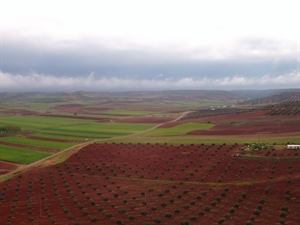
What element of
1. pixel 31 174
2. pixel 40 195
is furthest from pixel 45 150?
pixel 40 195

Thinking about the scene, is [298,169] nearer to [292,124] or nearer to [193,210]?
[193,210]

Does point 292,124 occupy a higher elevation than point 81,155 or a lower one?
higher

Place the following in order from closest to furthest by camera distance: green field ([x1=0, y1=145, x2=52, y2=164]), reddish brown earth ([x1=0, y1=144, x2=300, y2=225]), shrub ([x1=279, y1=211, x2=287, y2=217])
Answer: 1. shrub ([x1=279, y1=211, x2=287, y2=217])
2. reddish brown earth ([x1=0, y1=144, x2=300, y2=225])
3. green field ([x1=0, y1=145, x2=52, y2=164])

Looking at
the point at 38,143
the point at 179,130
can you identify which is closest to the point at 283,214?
the point at 179,130

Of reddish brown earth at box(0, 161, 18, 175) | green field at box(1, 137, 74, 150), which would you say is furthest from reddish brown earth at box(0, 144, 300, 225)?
green field at box(1, 137, 74, 150)

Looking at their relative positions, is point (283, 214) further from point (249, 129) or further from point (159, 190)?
point (249, 129)

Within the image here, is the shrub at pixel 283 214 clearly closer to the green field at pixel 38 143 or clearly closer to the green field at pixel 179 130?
the green field at pixel 38 143

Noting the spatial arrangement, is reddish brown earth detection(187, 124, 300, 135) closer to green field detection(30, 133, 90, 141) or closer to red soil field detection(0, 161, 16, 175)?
green field detection(30, 133, 90, 141)
